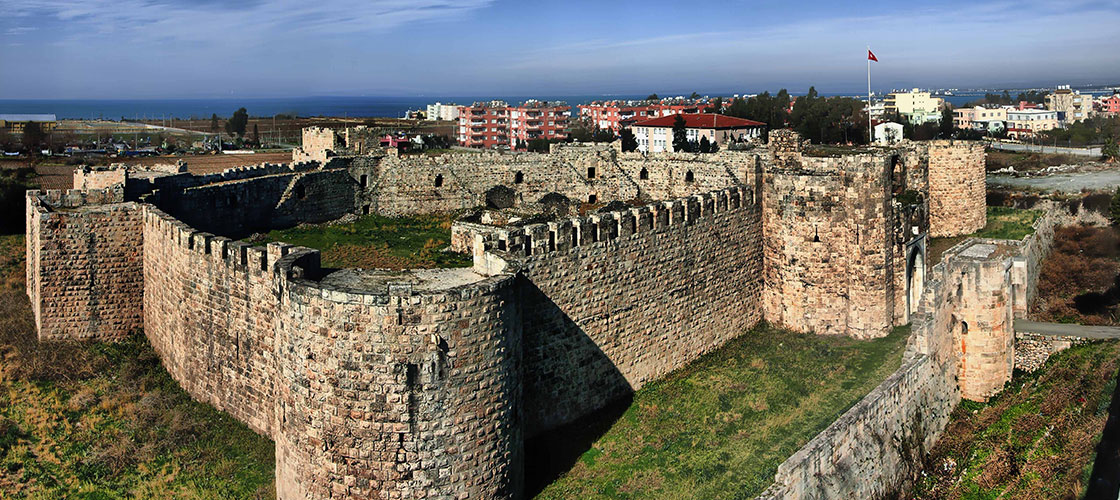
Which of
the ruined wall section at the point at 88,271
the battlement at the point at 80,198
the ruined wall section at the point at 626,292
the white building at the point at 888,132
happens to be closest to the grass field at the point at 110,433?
the ruined wall section at the point at 88,271

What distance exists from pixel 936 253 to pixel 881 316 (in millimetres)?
7428

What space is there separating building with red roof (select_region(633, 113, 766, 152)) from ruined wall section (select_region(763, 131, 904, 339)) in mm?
37811

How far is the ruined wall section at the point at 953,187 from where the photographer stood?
28812 mm

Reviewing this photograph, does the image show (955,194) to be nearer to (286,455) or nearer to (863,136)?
(286,455)

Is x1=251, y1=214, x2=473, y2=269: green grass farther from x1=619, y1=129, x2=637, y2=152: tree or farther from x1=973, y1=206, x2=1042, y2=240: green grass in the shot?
x1=619, y1=129, x2=637, y2=152: tree

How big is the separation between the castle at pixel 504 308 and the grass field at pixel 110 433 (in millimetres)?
465

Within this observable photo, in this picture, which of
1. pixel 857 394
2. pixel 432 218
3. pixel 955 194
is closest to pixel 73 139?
pixel 432 218

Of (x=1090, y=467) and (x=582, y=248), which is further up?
(x=582, y=248)

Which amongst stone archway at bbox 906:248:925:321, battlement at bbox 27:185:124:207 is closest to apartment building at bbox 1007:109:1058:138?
stone archway at bbox 906:248:925:321

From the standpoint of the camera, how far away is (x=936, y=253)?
2522 centimetres

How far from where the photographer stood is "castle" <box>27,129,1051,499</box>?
1134 cm

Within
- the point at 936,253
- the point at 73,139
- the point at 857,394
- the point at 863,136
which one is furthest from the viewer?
the point at 73,139

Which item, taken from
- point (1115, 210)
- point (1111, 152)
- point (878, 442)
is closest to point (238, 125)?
point (1111, 152)

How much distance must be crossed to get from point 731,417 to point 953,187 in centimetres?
1702
